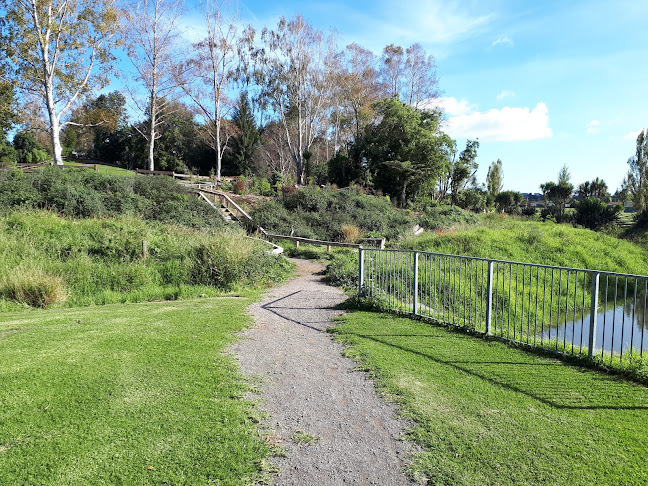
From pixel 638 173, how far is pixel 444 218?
2542 cm

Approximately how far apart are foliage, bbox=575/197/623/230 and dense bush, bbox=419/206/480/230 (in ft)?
36.1

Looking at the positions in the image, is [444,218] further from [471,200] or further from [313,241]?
[471,200]

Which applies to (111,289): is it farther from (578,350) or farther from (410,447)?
(578,350)

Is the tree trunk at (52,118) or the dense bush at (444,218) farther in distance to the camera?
the dense bush at (444,218)

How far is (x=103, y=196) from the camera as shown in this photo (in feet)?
59.2

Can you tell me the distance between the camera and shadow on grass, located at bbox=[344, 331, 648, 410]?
14.0ft

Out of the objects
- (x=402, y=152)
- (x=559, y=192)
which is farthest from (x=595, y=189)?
(x=402, y=152)

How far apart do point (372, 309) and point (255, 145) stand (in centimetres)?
4342

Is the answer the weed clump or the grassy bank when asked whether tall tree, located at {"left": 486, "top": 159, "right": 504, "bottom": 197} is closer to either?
the grassy bank

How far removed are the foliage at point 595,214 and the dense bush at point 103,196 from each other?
29202 millimetres

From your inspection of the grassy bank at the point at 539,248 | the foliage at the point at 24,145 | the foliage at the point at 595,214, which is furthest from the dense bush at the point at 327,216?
the foliage at the point at 24,145

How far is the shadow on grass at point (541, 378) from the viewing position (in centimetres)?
428

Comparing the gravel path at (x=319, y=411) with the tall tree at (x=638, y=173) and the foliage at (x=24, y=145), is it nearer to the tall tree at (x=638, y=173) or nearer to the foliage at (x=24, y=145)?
the tall tree at (x=638, y=173)

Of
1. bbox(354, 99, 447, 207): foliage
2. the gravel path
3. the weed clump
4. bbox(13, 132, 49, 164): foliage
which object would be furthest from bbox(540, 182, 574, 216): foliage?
bbox(13, 132, 49, 164): foliage
